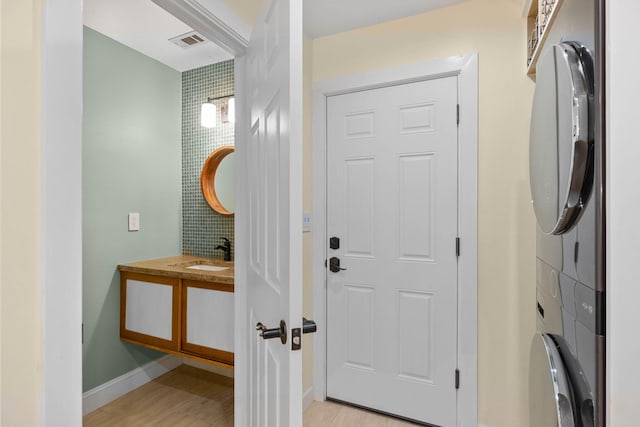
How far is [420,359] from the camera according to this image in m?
1.93

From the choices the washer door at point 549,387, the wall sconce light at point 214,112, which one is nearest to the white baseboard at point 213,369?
the wall sconce light at point 214,112

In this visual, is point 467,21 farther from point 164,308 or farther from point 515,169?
point 164,308

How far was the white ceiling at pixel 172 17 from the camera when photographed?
184cm

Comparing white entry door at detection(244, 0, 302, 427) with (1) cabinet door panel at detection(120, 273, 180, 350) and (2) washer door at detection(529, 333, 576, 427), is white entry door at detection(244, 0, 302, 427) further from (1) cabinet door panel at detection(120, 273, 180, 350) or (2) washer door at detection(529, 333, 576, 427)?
(1) cabinet door panel at detection(120, 273, 180, 350)

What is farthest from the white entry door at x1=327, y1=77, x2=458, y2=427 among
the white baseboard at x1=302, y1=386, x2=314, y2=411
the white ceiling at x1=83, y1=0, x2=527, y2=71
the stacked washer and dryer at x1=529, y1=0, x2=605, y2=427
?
the stacked washer and dryer at x1=529, y1=0, x2=605, y2=427

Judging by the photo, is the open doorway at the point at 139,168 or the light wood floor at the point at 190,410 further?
the open doorway at the point at 139,168

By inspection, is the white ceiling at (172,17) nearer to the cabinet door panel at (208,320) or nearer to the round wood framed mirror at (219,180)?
the round wood framed mirror at (219,180)

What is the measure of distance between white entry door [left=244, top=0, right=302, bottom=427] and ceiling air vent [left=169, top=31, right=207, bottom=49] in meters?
0.92

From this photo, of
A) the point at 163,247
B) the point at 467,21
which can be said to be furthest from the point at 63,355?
the point at 467,21

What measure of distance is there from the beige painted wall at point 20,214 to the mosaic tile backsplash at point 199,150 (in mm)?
1736

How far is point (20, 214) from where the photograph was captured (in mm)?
730

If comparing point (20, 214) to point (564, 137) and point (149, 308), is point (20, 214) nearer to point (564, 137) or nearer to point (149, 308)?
point (564, 137)

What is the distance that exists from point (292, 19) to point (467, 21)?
143 cm

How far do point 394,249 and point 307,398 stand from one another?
1.10 meters
